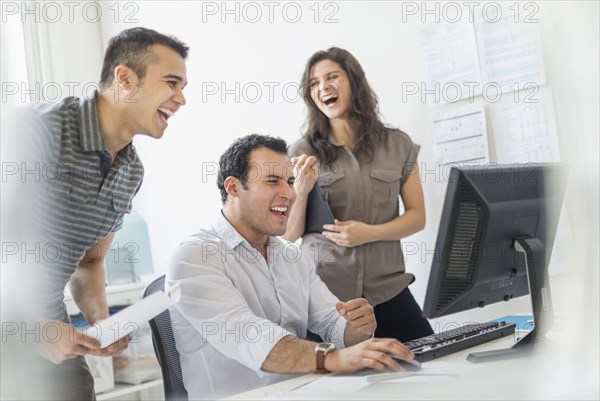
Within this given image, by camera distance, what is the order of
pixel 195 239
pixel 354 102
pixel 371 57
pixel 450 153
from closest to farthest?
pixel 195 239
pixel 354 102
pixel 450 153
pixel 371 57

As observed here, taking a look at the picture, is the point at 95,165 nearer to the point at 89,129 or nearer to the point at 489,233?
the point at 89,129

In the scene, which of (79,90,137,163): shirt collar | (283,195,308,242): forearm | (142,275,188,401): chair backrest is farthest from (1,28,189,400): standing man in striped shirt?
(283,195,308,242): forearm

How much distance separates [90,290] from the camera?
1363 mm

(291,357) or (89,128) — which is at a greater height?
(89,128)

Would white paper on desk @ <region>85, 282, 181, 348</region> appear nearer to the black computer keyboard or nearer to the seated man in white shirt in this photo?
the seated man in white shirt

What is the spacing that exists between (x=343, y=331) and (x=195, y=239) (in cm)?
35

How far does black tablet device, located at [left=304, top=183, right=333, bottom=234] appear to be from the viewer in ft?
5.53

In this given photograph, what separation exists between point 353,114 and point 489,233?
2.76 feet

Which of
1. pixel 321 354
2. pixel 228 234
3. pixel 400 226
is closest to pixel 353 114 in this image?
pixel 400 226

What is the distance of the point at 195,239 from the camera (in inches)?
53.4

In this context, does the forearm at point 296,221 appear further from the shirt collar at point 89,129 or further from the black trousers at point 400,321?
the shirt collar at point 89,129

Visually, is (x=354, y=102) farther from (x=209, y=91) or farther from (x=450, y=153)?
(x=209, y=91)

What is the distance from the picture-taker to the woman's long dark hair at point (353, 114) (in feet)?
5.90

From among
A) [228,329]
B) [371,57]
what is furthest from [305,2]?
[228,329]
